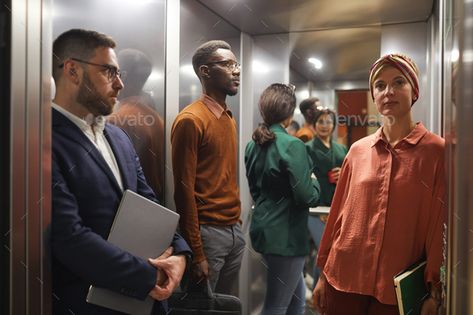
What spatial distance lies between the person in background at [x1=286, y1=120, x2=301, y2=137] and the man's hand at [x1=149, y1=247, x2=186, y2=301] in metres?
0.57

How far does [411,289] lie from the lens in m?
1.45

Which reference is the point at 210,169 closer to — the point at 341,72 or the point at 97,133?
the point at 97,133

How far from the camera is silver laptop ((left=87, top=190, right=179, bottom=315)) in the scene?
1574 mm

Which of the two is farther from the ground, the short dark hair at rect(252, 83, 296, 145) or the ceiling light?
the ceiling light

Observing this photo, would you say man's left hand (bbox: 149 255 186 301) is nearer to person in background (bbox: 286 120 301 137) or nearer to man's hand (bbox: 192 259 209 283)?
man's hand (bbox: 192 259 209 283)

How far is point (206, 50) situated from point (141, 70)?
24 cm

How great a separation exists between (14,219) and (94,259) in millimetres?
277

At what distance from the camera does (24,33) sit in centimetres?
149

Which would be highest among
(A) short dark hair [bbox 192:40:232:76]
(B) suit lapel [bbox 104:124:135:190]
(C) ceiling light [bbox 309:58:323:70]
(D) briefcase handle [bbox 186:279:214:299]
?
(A) short dark hair [bbox 192:40:232:76]

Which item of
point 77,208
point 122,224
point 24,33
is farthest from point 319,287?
point 24,33

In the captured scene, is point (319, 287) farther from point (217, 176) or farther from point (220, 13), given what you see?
point (220, 13)
